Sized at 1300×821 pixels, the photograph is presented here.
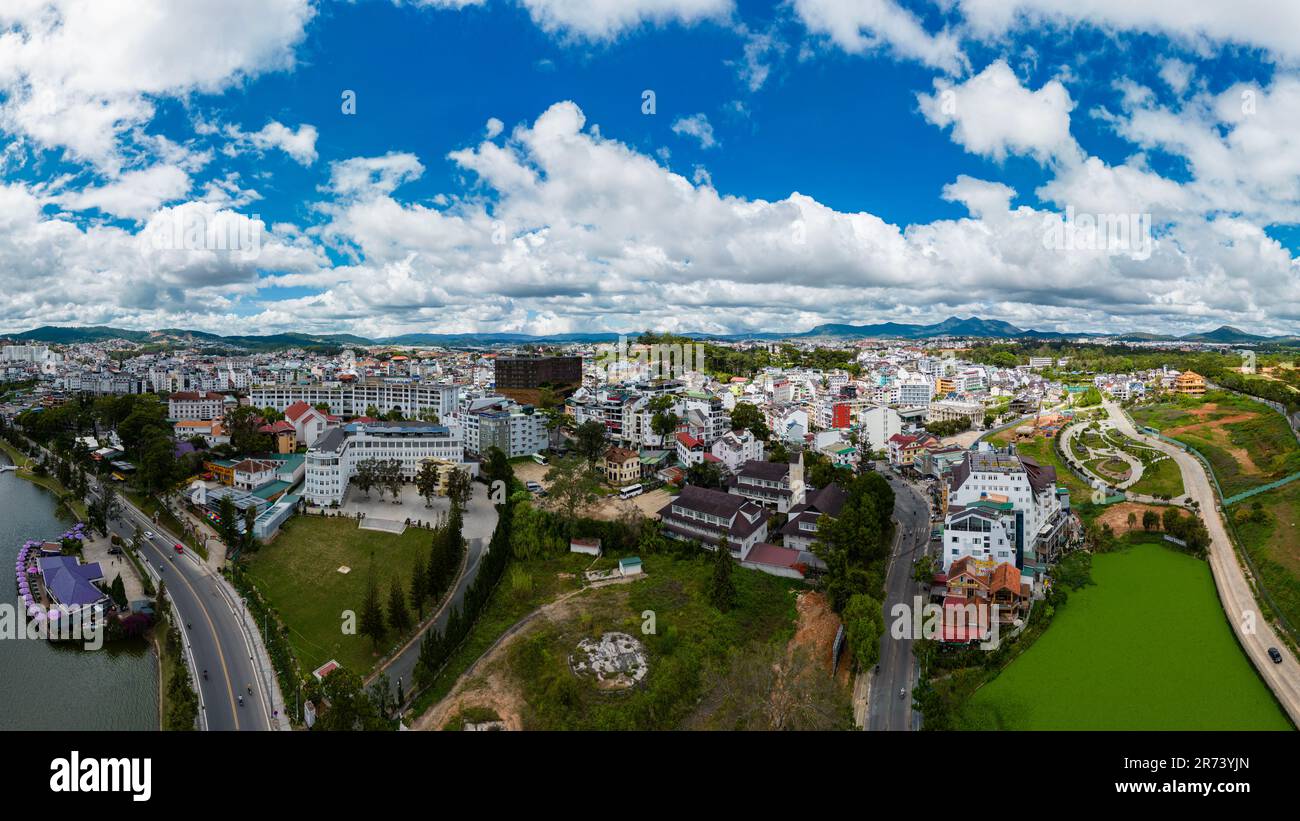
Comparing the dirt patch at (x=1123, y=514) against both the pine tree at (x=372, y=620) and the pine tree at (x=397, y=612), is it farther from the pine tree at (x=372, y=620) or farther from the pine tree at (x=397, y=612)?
the pine tree at (x=372, y=620)

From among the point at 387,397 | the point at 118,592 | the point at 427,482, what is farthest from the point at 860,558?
the point at 387,397

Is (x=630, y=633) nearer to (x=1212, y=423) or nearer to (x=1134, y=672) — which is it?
(x=1134, y=672)

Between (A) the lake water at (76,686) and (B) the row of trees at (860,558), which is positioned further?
(B) the row of trees at (860,558)

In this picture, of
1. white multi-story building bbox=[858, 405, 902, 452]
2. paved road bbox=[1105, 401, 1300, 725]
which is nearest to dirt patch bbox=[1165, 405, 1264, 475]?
paved road bbox=[1105, 401, 1300, 725]

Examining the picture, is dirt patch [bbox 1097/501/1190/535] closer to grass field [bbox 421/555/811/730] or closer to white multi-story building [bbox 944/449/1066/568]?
white multi-story building [bbox 944/449/1066/568]

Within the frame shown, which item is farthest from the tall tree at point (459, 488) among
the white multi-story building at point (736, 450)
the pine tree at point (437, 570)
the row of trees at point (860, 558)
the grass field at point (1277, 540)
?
the grass field at point (1277, 540)

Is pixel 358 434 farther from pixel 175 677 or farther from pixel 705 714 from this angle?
pixel 705 714
